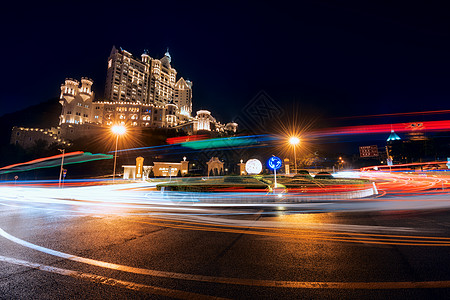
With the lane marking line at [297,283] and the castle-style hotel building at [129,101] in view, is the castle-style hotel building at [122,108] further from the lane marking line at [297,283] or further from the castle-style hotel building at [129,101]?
the lane marking line at [297,283]

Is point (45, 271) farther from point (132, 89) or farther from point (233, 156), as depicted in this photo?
point (132, 89)

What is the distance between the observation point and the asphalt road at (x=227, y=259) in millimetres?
2773

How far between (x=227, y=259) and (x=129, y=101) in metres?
127

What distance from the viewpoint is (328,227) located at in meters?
6.26

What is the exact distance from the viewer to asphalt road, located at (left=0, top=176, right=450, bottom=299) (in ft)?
9.10

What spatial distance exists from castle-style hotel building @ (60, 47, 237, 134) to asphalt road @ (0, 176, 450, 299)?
90026 millimetres

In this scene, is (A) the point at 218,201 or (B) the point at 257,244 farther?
(A) the point at 218,201

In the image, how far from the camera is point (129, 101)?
371 ft

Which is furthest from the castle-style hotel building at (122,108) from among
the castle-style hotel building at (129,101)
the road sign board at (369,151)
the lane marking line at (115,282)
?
the lane marking line at (115,282)

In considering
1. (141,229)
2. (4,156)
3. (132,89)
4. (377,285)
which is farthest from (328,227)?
(132,89)

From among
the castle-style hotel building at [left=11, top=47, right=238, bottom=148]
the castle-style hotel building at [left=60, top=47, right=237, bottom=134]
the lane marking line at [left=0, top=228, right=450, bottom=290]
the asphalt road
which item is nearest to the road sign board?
the asphalt road

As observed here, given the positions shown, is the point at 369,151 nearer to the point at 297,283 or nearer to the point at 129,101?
the point at 297,283

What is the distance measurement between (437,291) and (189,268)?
376 cm

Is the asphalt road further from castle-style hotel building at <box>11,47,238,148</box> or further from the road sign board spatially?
castle-style hotel building at <box>11,47,238,148</box>
